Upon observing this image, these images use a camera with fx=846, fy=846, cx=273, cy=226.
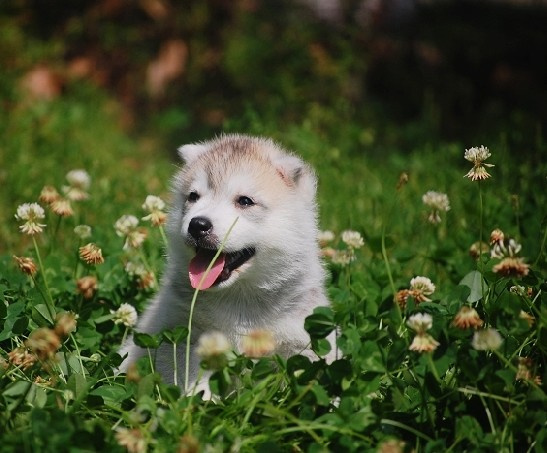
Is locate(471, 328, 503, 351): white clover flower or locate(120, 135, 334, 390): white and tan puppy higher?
locate(120, 135, 334, 390): white and tan puppy

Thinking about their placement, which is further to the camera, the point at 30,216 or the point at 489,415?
the point at 30,216

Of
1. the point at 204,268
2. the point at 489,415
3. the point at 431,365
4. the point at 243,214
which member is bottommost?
the point at 489,415

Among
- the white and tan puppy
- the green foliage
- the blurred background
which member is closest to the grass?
the green foliage

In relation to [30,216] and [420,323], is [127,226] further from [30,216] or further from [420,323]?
[420,323]

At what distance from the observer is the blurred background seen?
282 inches

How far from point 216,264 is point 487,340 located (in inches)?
47.4

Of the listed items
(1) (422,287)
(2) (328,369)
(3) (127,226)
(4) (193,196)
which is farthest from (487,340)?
(3) (127,226)

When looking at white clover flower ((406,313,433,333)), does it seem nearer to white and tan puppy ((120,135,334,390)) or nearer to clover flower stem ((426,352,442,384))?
clover flower stem ((426,352,442,384))

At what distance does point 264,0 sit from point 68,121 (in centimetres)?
239

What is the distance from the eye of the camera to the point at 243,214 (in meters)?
3.42

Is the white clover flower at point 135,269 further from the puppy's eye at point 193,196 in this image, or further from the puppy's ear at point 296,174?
the puppy's ear at point 296,174

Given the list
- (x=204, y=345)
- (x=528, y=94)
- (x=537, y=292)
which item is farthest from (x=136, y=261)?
(x=528, y=94)

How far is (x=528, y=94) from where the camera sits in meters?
7.84

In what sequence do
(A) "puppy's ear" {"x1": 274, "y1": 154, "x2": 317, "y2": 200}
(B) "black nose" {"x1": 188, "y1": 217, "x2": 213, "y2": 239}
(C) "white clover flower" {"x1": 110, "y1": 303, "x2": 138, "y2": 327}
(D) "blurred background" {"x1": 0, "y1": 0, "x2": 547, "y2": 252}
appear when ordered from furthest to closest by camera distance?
(D) "blurred background" {"x1": 0, "y1": 0, "x2": 547, "y2": 252}
(A) "puppy's ear" {"x1": 274, "y1": 154, "x2": 317, "y2": 200}
(C) "white clover flower" {"x1": 110, "y1": 303, "x2": 138, "y2": 327}
(B) "black nose" {"x1": 188, "y1": 217, "x2": 213, "y2": 239}
